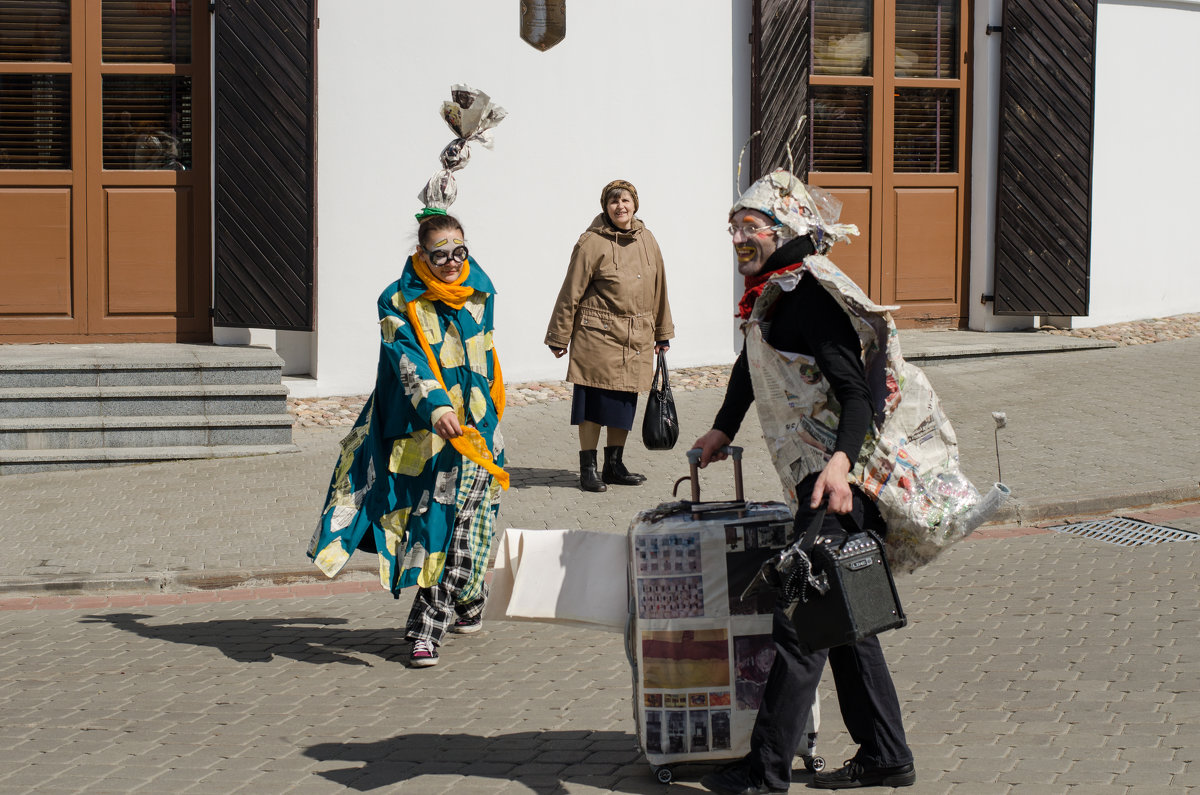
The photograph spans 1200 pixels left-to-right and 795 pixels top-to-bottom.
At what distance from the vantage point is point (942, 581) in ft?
23.4

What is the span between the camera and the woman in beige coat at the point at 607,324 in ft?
29.8

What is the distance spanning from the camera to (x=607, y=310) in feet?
30.1

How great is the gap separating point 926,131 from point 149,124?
702 cm

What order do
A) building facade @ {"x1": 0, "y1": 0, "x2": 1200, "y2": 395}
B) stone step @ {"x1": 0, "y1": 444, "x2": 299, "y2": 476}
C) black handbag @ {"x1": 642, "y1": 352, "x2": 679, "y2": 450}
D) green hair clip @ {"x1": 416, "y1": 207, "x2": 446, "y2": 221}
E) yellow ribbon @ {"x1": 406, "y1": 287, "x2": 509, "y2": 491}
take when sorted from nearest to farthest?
1. yellow ribbon @ {"x1": 406, "y1": 287, "x2": 509, "y2": 491}
2. green hair clip @ {"x1": 416, "y1": 207, "x2": 446, "y2": 221}
3. black handbag @ {"x1": 642, "y1": 352, "x2": 679, "y2": 450}
4. stone step @ {"x1": 0, "y1": 444, "x2": 299, "y2": 476}
5. building facade @ {"x1": 0, "y1": 0, "x2": 1200, "y2": 395}

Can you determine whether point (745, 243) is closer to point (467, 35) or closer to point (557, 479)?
point (557, 479)

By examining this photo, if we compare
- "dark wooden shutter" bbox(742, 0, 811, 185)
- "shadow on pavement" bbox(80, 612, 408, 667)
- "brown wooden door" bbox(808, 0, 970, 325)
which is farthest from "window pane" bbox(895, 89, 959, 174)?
"shadow on pavement" bbox(80, 612, 408, 667)

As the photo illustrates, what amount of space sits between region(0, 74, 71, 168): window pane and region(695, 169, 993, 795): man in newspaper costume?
30.2 feet

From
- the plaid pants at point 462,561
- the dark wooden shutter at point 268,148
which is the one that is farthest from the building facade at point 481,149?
the plaid pants at point 462,561

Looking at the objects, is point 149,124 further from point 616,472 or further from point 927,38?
point 927,38

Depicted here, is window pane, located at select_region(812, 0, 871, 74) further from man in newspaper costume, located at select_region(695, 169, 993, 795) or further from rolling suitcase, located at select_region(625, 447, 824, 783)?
rolling suitcase, located at select_region(625, 447, 824, 783)

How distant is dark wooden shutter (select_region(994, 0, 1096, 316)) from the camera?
13.5 m

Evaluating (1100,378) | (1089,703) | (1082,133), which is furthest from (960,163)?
(1089,703)

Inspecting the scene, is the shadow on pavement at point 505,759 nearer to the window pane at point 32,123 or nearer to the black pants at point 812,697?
the black pants at point 812,697

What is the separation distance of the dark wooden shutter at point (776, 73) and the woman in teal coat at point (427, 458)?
6814 millimetres
